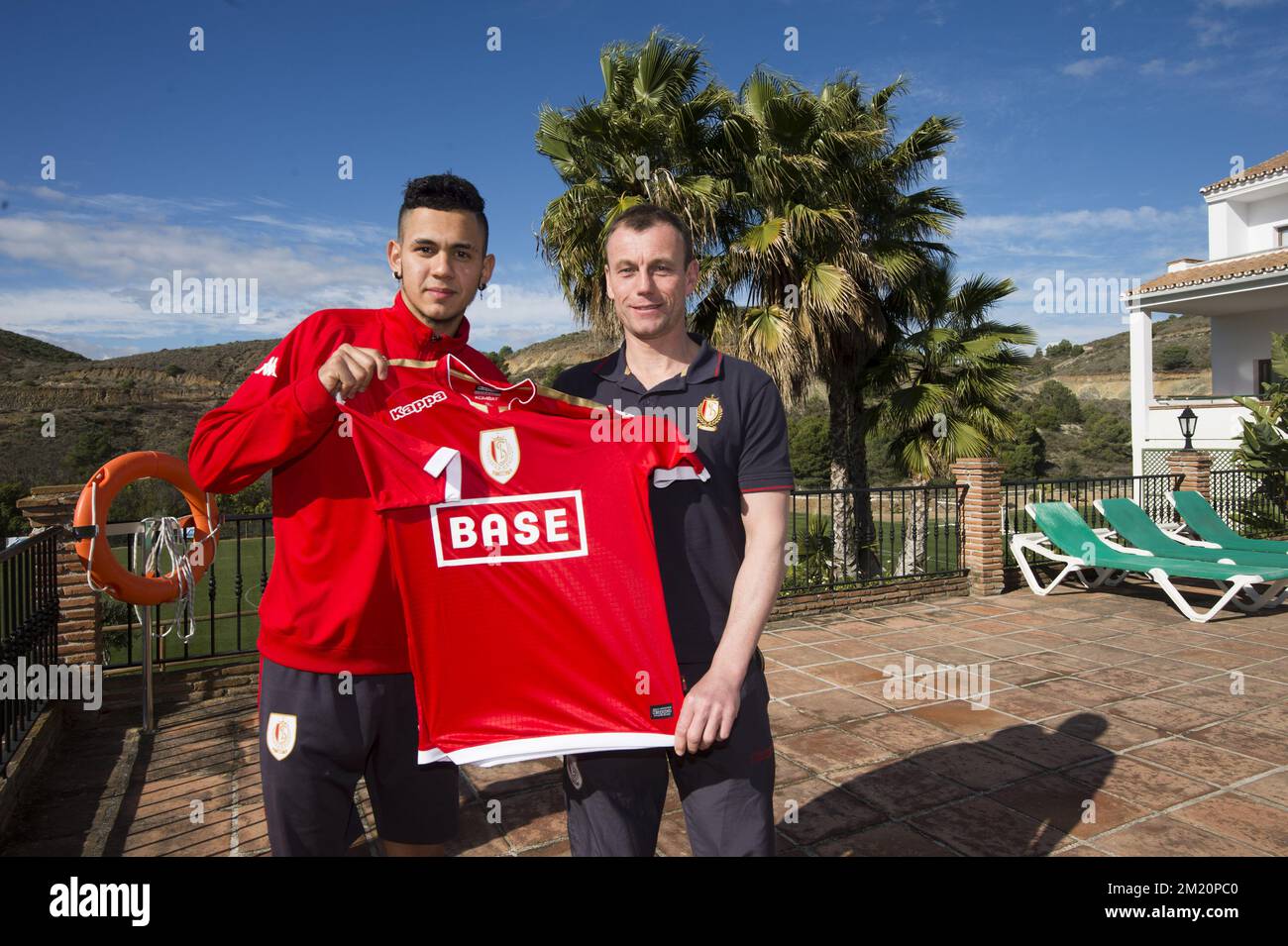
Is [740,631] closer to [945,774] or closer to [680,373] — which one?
[680,373]

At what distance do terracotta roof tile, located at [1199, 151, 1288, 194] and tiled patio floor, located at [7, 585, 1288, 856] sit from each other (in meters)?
23.7

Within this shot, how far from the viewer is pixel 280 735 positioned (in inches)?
72.2

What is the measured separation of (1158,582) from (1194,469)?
4648 mm

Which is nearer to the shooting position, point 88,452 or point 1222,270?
point 1222,270

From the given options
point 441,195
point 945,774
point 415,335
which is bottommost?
point 945,774

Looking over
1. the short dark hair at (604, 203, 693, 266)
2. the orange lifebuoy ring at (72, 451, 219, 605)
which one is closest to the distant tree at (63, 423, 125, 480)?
the orange lifebuoy ring at (72, 451, 219, 605)

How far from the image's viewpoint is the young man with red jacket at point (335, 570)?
1748 mm

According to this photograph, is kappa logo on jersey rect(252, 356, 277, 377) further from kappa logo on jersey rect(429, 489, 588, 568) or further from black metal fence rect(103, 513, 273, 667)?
black metal fence rect(103, 513, 273, 667)

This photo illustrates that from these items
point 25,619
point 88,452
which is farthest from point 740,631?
point 88,452

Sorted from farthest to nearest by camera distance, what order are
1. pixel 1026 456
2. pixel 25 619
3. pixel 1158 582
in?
pixel 1026 456 → pixel 1158 582 → pixel 25 619

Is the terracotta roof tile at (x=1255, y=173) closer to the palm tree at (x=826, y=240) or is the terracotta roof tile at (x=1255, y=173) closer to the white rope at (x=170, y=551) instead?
the palm tree at (x=826, y=240)

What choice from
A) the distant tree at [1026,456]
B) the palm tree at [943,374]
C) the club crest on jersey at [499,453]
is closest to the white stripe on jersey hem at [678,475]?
the club crest on jersey at [499,453]
